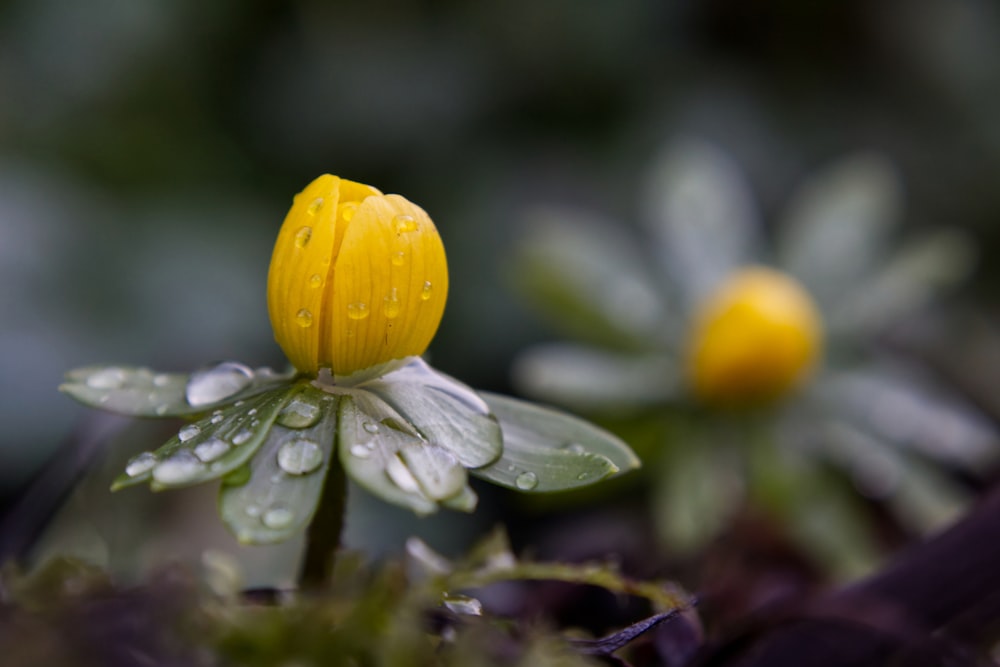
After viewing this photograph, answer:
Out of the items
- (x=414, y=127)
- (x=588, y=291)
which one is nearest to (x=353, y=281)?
(x=588, y=291)

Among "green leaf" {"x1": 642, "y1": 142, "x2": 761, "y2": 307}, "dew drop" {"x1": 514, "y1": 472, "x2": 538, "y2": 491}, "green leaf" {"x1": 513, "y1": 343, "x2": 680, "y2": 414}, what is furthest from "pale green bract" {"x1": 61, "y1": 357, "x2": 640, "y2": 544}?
"green leaf" {"x1": 642, "y1": 142, "x2": 761, "y2": 307}

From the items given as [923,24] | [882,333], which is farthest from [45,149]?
[923,24]

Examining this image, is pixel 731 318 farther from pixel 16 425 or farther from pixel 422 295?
pixel 16 425

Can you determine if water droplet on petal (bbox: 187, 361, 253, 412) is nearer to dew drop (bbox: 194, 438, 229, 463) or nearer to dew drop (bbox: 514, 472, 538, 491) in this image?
dew drop (bbox: 194, 438, 229, 463)

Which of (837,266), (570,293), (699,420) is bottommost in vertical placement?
(699,420)

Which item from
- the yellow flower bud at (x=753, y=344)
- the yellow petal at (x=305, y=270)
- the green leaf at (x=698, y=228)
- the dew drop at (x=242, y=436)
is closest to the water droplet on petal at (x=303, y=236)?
the yellow petal at (x=305, y=270)

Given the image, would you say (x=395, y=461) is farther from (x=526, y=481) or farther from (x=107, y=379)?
(x=107, y=379)
